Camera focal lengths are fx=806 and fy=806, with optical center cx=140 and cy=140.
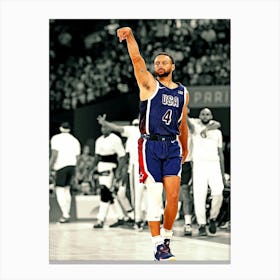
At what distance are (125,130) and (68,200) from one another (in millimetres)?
1378

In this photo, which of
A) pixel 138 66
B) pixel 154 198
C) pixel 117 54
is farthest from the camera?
pixel 117 54

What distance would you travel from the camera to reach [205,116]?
461 inches

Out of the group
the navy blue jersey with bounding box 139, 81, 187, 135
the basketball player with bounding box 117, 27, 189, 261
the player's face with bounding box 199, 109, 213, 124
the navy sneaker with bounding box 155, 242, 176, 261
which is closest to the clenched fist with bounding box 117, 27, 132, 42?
the basketball player with bounding box 117, 27, 189, 261

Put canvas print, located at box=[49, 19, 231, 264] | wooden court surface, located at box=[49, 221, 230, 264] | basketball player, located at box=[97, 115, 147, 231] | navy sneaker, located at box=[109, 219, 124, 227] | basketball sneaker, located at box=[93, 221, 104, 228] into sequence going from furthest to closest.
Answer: navy sneaker, located at box=[109, 219, 124, 227], basketball sneaker, located at box=[93, 221, 104, 228], basketball player, located at box=[97, 115, 147, 231], canvas print, located at box=[49, 19, 231, 264], wooden court surface, located at box=[49, 221, 230, 264]

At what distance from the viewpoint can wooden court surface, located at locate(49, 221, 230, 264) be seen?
31.3ft

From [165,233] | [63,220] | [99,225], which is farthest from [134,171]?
[165,233]

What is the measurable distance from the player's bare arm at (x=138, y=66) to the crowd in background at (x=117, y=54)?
16.5 ft

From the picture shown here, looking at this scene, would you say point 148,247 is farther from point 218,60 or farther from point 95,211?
point 218,60

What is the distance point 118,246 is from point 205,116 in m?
2.44

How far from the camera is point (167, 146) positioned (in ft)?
23.0

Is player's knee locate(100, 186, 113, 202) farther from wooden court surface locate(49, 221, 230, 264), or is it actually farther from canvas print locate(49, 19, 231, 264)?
wooden court surface locate(49, 221, 230, 264)

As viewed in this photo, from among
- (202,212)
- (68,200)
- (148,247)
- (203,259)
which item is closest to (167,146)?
(203,259)

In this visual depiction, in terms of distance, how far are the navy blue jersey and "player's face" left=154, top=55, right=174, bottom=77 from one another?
0.10 meters

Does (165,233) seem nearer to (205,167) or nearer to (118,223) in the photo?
(205,167)
